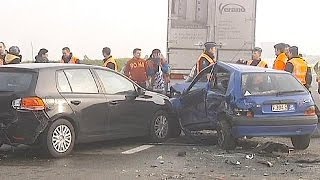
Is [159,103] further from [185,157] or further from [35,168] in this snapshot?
[35,168]

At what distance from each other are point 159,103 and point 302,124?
108 inches

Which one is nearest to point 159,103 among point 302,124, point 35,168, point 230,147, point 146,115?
point 146,115

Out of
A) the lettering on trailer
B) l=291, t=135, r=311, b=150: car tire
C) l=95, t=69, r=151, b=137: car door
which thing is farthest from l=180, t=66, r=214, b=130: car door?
the lettering on trailer

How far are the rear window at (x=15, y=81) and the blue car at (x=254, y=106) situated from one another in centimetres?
323

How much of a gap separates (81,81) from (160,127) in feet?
6.96

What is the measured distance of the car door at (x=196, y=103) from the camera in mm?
11164

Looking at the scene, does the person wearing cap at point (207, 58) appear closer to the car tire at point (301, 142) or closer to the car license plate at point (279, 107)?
the car tire at point (301, 142)

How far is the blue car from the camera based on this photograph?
A: 9930 millimetres

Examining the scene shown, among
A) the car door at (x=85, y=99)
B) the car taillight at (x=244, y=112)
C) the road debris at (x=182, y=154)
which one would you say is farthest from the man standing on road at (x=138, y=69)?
the car taillight at (x=244, y=112)

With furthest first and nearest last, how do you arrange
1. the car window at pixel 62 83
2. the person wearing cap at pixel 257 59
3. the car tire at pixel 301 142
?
the person wearing cap at pixel 257 59 → the car tire at pixel 301 142 → the car window at pixel 62 83

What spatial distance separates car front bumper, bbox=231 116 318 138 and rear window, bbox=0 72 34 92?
3.29 metres

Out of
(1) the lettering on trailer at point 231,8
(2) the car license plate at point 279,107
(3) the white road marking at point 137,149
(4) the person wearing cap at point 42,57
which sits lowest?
(3) the white road marking at point 137,149

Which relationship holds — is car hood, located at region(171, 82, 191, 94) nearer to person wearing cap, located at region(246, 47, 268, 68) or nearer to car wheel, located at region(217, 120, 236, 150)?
car wheel, located at region(217, 120, 236, 150)

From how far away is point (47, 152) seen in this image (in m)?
9.31
